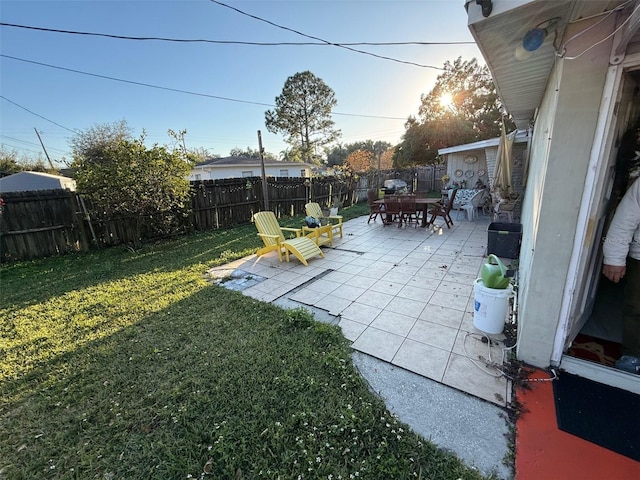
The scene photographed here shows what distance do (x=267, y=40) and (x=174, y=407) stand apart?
6183 millimetres

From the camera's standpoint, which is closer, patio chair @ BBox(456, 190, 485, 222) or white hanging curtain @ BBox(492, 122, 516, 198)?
white hanging curtain @ BBox(492, 122, 516, 198)

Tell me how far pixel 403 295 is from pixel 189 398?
2675 mm

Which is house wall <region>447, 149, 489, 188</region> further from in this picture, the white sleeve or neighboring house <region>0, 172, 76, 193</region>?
neighboring house <region>0, 172, 76, 193</region>

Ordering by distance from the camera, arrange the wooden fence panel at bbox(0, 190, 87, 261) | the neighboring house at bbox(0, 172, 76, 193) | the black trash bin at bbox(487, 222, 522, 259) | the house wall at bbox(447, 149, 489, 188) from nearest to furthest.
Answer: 1. the black trash bin at bbox(487, 222, 522, 259)
2. the wooden fence panel at bbox(0, 190, 87, 261)
3. the house wall at bbox(447, 149, 489, 188)
4. the neighboring house at bbox(0, 172, 76, 193)

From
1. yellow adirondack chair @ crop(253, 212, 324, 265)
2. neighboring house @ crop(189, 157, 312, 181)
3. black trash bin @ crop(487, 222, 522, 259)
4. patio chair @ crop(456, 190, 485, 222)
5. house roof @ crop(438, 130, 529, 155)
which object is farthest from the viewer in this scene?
neighboring house @ crop(189, 157, 312, 181)

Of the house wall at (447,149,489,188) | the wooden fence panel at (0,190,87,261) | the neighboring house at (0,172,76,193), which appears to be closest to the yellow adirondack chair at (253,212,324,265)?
the wooden fence panel at (0,190,87,261)

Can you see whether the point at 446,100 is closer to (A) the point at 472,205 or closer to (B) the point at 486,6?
(A) the point at 472,205

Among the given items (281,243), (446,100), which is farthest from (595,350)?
(446,100)

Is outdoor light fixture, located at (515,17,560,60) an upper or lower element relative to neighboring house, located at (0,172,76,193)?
upper

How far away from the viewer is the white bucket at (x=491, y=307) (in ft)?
8.11

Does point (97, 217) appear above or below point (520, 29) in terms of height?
below

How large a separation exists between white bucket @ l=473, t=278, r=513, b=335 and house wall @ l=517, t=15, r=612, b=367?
39 centimetres

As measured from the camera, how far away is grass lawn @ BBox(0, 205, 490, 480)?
4.95 feet

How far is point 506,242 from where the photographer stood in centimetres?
448
